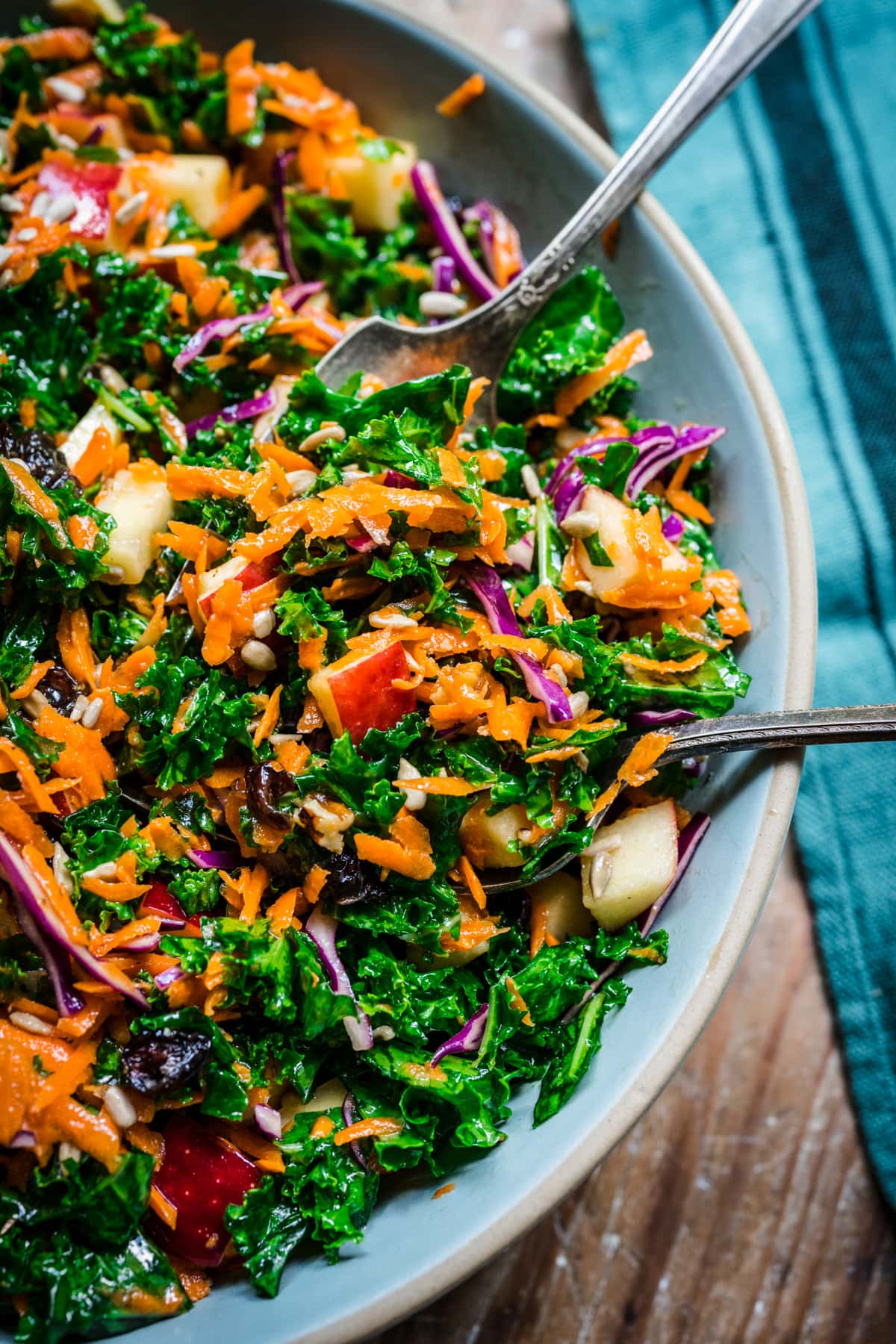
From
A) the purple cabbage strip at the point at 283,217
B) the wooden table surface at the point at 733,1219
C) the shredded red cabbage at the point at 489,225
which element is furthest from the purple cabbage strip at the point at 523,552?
the wooden table surface at the point at 733,1219

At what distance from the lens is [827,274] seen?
4398 millimetres

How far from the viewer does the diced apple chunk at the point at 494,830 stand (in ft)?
9.29

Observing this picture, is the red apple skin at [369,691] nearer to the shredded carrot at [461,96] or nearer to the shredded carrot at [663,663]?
the shredded carrot at [663,663]

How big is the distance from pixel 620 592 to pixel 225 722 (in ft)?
3.71

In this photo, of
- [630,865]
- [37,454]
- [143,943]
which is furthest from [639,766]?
[37,454]

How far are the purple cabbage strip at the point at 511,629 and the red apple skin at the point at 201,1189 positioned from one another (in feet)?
4.69

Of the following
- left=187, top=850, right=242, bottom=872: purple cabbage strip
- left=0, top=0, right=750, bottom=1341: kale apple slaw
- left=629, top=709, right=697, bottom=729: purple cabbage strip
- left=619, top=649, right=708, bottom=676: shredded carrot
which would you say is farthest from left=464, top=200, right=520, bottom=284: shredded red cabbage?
left=187, top=850, right=242, bottom=872: purple cabbage strip

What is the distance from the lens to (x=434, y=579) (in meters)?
2.80

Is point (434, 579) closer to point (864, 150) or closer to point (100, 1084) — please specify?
point (100, 1084)

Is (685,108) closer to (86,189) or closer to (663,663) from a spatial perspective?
(663,663)

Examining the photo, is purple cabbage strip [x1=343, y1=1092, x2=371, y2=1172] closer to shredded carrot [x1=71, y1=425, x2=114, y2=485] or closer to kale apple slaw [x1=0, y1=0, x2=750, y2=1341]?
kale apple slaw [x1=0, y1=0, x2=750, y2=1341]

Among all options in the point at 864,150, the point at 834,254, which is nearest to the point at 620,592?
the point at 834,254

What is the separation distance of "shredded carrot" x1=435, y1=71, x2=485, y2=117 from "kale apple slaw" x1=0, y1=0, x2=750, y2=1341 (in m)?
1.08

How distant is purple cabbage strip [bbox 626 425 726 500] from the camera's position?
3182mm
